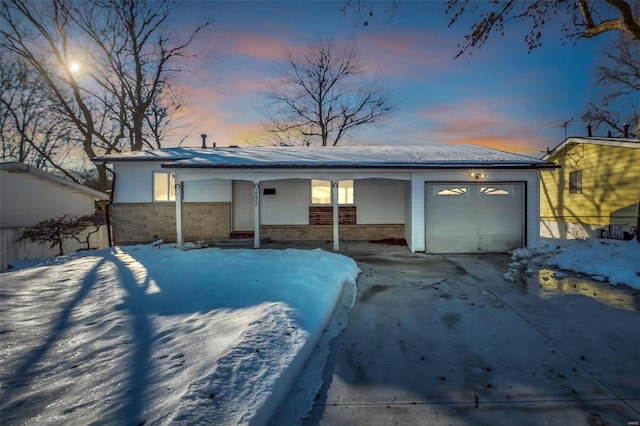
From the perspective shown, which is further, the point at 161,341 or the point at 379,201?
the point at 379,201

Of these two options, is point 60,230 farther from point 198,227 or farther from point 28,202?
point 198,227

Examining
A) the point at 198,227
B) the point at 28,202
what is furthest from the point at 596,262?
the point at 28,202

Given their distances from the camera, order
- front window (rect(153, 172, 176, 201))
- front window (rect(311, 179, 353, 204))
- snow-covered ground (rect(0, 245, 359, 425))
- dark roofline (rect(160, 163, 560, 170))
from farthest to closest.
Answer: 1. front window (rect(311, 179, 353, 204))
2. front window (rect(153, 172, 176, 201))
3. dark roofline (rect(160, 163, 560, 170))
4. snow-covered ground (rect(0, 245, 359, 425))

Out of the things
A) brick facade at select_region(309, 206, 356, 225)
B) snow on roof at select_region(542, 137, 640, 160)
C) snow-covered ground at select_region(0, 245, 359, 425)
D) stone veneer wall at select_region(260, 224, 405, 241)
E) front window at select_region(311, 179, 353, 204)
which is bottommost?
snow-covered ground at select_region(0, 245, 359, 425)

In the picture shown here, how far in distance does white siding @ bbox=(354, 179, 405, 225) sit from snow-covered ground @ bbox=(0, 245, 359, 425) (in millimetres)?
5931

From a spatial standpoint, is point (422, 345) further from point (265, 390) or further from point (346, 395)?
point (265, 390)

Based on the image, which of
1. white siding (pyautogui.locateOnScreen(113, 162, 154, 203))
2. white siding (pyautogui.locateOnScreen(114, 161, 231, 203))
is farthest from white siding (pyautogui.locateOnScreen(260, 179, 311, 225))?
white siding (pyautogui.locateOnScreen(113, 162, 154, 203))

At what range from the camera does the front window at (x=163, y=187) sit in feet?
40.4

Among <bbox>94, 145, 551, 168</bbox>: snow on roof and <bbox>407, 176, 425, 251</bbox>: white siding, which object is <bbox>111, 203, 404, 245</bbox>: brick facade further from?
<bbox>407, 176, 425, 251</bbox>: white siding

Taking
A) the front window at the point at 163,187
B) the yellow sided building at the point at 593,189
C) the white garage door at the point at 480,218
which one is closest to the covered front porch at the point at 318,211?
the front window at the point at 163,187

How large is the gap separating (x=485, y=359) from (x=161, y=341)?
138 inches

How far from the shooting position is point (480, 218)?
10.2 meters

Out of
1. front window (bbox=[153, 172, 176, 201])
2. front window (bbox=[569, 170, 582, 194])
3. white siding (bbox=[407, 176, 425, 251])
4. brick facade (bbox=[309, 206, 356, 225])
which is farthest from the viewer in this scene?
front window (bbox=[569, 170, 582, 194])

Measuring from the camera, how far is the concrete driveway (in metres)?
2.53
